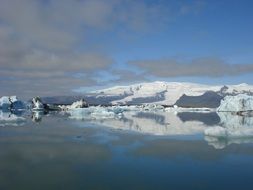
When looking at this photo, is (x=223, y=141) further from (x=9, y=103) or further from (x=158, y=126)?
(x=9, y=103)

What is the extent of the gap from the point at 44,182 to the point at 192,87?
14248 centimetres

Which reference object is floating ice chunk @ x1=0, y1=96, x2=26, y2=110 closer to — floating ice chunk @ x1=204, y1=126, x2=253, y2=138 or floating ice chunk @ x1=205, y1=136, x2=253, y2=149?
floating ice chunk @ x1=204, y1=126, x2=253, y2=138

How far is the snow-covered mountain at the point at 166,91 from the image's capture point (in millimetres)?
126750

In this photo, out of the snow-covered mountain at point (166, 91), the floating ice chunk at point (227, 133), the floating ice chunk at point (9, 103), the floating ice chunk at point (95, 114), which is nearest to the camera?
the floating ice chunk at point (227, 133)

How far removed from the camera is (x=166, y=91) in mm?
146750

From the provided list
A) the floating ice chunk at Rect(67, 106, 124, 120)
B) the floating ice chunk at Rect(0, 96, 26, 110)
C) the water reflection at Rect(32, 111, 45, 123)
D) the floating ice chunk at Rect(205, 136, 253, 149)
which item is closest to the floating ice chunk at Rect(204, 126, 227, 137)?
the floating ice chunk at Rect(205, 136, 253, 149)

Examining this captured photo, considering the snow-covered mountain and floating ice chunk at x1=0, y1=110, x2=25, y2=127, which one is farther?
the snow-covered mountain

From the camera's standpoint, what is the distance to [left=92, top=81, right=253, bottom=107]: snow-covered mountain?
4990 inches

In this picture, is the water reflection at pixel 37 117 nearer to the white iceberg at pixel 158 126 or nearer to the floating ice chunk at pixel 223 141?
the white iceberg at pixel 158 126

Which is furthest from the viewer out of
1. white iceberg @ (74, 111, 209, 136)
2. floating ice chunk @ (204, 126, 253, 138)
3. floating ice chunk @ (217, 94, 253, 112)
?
floating ice chunk @ (217, 94, 253, 112)

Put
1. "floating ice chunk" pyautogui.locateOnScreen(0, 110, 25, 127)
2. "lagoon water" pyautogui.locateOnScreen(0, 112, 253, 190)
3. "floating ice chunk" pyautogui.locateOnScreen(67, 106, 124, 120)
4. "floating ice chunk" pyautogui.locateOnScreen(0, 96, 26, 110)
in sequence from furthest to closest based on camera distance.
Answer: "floating ice chunk" pyautogui.locateOnScreen(0, 96, 26, 110) → "floating ice chunk" pyautogui.locateOnScreen(67, 106, 124, 120) → "floating ice chunk" pyautogui.locateOnScreen(0, 110, 25, 127) → "lagoon water" pyautogui.locateOnScreen(0, 112, 253, 190)

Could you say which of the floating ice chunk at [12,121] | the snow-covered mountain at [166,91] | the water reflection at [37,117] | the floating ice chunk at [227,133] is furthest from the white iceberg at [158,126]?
the snow-covered mountain at [166,91]

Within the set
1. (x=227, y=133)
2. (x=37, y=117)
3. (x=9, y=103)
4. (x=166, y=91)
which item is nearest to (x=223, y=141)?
(x=227, y=133)

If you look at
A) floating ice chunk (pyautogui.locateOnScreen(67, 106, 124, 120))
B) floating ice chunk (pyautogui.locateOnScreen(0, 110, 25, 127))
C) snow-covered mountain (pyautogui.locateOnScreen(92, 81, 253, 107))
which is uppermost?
snow-covered mountain (pyautogui.locateOnScreen(92, 81, 253, 107))
